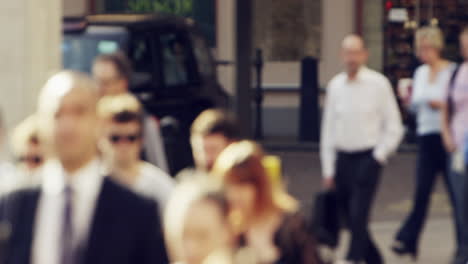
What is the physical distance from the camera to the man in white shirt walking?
8.36 meters

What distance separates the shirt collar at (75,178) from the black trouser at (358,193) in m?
4.96

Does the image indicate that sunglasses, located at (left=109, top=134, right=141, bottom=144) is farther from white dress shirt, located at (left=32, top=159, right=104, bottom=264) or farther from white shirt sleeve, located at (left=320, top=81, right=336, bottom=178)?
white shirt sleeve, located at (left=320, top=81, right=336, bottom=178)

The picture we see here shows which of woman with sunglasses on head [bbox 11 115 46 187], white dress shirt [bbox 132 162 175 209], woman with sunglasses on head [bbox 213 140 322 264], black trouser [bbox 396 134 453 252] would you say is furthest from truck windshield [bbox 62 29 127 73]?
woman with sunglasses on head [bbox 213 140 322 264]

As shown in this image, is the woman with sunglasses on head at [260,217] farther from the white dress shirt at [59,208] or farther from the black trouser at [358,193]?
the black trouser at [358,193]

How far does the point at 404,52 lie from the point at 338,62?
1.06 m

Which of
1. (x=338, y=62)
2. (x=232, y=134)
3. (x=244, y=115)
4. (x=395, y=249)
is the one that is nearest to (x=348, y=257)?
(x=395, y=249)

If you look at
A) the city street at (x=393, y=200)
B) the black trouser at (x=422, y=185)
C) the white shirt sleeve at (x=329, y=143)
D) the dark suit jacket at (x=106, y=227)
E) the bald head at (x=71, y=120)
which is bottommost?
the city street at (x=393, y=200)

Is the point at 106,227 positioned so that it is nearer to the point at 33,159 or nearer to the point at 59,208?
the point at 59,208

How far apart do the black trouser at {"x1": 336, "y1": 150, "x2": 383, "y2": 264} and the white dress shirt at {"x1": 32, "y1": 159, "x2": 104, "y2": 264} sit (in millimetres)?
4967

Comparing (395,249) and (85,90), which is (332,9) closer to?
(395,249)

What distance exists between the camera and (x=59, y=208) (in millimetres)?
3518

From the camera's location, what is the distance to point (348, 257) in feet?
27.8

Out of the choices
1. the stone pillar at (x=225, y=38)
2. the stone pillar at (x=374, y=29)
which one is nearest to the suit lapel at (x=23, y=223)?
the stone pillar at (x=225, y=38)

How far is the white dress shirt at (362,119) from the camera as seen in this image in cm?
835
